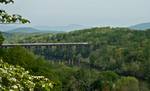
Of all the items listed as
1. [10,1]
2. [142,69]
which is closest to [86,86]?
[142,69]

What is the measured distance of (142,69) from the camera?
149 meters

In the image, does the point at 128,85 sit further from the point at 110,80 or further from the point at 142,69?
the point at 142,69

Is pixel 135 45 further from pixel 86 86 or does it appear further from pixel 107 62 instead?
pixel 86 86

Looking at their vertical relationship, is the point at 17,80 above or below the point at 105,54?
above

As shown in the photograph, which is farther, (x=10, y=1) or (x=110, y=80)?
(x=110, y=80)

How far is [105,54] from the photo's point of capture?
186 metres

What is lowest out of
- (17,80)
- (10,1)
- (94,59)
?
(94,59)

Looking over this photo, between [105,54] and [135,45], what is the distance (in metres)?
13.3

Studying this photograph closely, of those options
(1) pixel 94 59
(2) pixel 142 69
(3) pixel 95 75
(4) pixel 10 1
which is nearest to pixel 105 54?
(1) pixel 94 59

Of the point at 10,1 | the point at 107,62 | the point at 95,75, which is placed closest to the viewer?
the point at 10,1

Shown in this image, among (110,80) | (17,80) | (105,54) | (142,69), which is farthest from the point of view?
(105,54)

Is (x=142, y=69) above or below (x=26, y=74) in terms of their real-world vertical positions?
below

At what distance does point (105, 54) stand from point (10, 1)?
178 meters

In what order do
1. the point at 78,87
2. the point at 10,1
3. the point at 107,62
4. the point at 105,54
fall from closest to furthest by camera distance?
the point at 10,1 → the point at 78,87 → the point at 107,62 → the point at 105,54
